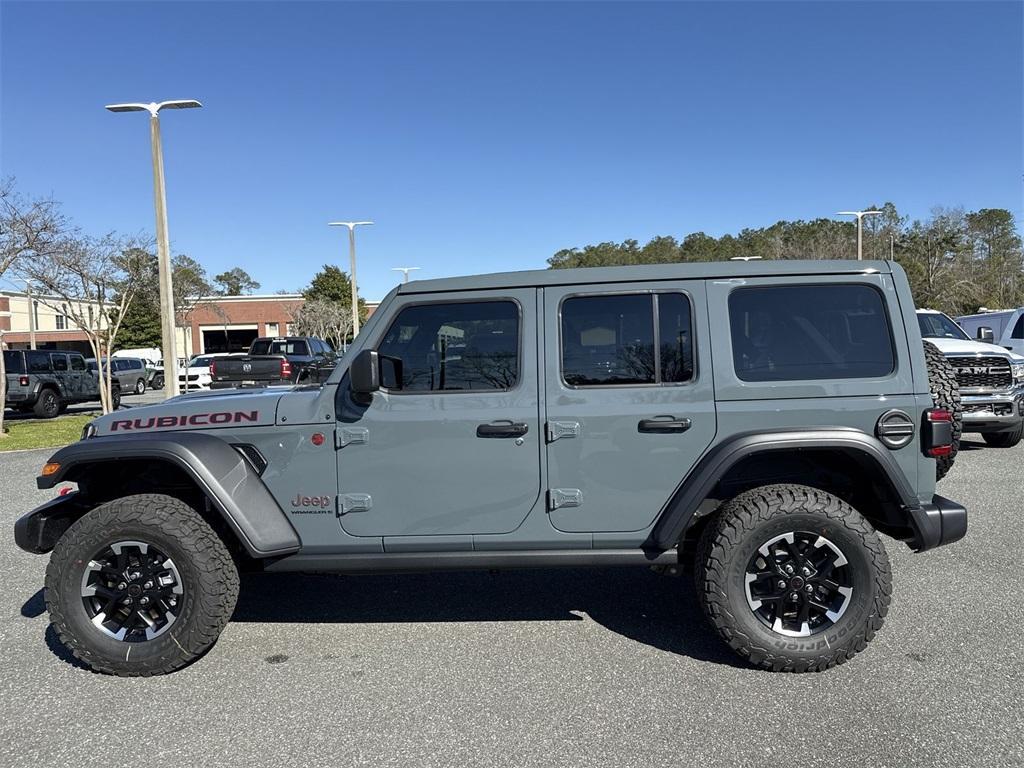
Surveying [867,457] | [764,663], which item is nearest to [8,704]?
[764,663]

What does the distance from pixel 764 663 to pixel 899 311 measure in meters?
1.86

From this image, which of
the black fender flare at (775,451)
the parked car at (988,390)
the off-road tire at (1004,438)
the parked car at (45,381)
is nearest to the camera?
the black fender flare at (775,451)

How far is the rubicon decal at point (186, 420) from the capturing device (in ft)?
11.6

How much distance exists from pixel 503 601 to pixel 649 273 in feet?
7.37

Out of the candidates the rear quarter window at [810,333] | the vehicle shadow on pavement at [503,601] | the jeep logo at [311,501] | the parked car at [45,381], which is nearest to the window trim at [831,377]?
the rear quarter window at [810,333]

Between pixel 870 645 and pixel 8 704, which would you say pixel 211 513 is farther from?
pixel 870 645

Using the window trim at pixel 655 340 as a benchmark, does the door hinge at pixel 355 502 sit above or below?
below

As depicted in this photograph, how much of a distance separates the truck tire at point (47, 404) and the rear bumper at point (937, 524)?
18453mm

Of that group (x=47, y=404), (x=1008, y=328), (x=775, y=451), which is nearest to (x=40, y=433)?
(x=47, y=404)

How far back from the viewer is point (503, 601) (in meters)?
4.36

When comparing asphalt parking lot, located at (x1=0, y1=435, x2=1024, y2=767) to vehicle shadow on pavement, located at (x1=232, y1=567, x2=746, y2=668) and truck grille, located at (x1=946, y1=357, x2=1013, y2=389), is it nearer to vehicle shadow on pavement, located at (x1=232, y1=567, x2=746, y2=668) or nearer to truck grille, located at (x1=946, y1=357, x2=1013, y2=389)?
vehicle shadow on pavement, located at (x1=232, y1=567, x2=746, y2=668)

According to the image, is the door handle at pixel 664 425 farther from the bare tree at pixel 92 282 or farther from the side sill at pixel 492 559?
the bare tree at pixel 92 282

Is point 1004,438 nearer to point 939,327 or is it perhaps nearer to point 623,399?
point 939,327

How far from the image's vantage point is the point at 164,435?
3459 mm
